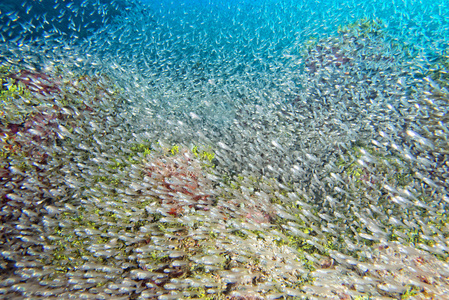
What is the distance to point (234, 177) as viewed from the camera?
3.75 metres

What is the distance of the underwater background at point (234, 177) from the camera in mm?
2777

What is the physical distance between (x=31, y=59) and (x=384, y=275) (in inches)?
384

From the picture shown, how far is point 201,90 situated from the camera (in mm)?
7504

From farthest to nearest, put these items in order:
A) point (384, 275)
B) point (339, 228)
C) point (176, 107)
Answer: point (176, 107)
point (339, 228)
point (384, 275)

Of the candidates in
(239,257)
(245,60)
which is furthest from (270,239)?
(245,60)

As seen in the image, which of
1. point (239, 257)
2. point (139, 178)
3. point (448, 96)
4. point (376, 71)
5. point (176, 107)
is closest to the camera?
point (239, 257)

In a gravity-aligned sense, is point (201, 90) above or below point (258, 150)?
above

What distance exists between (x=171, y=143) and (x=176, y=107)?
1717 mm

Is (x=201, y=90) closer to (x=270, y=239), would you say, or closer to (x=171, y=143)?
(x=171, y=143)

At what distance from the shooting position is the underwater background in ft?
9.11

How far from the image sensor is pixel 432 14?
22.9 ft

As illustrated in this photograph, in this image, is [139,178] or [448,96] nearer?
[139,178]

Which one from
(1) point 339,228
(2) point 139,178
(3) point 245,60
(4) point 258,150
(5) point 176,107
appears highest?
(3) point 245,60

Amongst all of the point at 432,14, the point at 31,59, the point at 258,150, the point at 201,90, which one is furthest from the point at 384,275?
the point at 31,59
